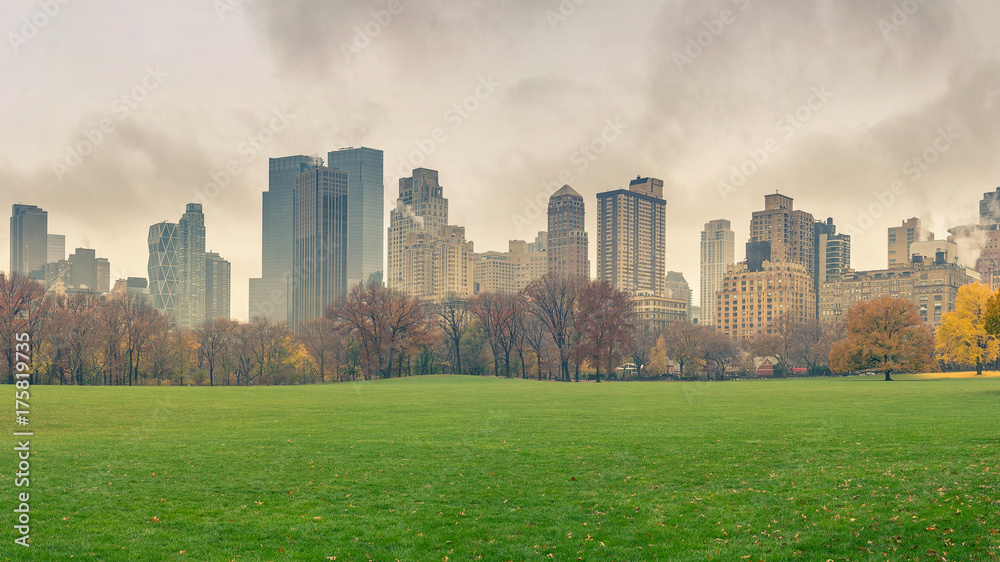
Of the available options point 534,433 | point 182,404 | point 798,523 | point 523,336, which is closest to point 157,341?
point 523,336

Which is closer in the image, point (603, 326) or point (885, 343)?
point (885, 343)

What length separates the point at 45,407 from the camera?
41719mm

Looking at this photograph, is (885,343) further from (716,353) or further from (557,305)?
(716,353)

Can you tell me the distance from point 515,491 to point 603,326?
3304 inches

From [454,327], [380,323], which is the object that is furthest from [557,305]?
[380,323]

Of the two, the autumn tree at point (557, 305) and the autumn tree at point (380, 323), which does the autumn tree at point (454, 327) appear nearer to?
the autumn tree at point (380, 323)

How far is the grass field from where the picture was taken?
13102 millimetres

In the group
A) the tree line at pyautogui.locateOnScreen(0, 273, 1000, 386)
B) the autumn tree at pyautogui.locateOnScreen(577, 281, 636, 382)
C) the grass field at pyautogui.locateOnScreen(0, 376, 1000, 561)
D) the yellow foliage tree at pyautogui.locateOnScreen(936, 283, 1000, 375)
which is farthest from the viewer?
the autumn tree at pyautogui.locateOnScreen(577, 281, 636, 382)

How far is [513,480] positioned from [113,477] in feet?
34.0

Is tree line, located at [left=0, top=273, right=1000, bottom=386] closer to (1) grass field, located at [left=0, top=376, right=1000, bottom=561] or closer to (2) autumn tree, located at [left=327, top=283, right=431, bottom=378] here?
(2) autumn tree, located at [left=327, top=283, right=431, bottom=378]

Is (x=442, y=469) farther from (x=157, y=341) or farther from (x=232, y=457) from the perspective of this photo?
(x=157, y=341)

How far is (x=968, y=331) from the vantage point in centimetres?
9606

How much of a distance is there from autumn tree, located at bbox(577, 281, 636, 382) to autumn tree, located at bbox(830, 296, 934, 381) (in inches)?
1075

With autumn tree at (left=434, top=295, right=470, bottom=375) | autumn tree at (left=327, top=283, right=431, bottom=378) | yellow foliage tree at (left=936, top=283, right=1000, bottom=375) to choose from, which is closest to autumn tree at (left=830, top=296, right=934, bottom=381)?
yellow foliage tree at (left=936, top=283, right=1000, bottom=375)
